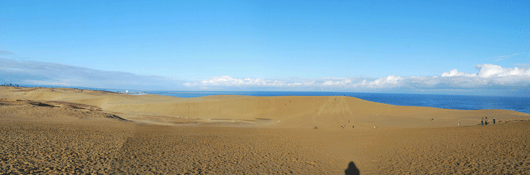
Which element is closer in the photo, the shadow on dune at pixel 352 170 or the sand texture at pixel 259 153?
the sand texture at pixel 259 153

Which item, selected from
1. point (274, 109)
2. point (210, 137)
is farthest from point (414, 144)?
point (274, 109)

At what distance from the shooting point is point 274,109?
145ft

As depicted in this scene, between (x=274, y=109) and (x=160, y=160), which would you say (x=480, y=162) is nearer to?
(x=160, y=160)

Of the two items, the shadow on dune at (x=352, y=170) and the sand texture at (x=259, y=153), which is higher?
the sand texture at (x=259, y=153)

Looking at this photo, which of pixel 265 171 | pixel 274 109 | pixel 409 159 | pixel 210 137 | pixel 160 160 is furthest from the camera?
pixel 274 109

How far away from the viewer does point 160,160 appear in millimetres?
11766

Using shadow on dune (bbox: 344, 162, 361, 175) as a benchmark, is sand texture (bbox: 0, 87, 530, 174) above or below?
above

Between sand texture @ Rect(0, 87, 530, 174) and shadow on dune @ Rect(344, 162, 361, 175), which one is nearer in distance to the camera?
sand texture @ Rect(0, 87, 530, 174)

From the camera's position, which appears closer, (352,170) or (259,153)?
(352,170)

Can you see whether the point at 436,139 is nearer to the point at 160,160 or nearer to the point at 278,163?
the point at 278,163

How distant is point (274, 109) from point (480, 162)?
34.0 m

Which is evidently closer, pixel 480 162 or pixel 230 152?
pixel 480 162

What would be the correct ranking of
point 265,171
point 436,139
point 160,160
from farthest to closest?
point 436,139 < point 160,160 < point 265,171

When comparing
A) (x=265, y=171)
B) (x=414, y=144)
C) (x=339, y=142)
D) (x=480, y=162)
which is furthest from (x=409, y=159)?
(x=265, y=171)
